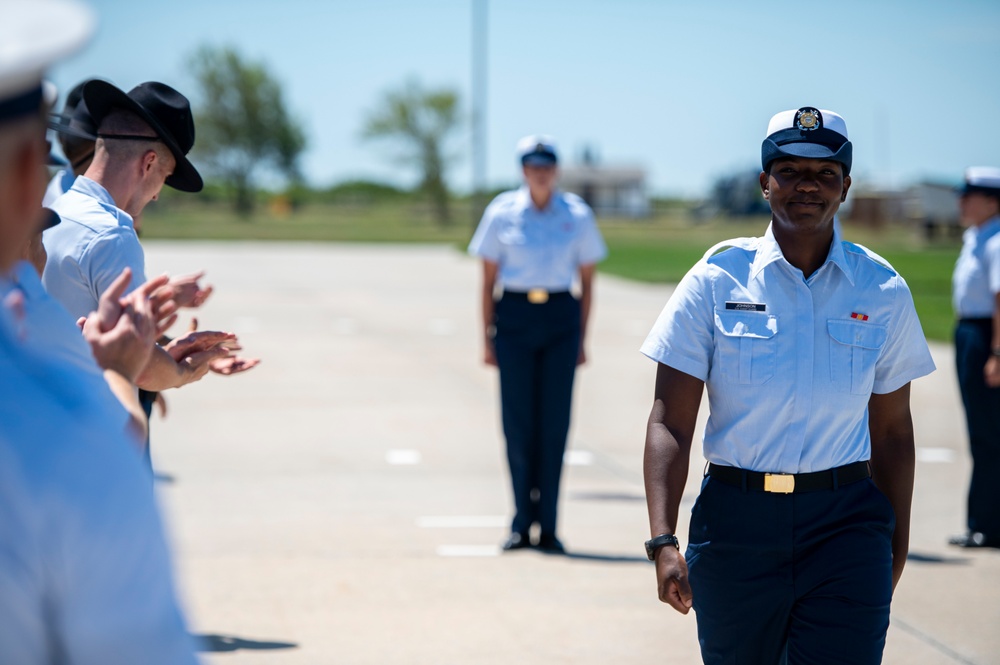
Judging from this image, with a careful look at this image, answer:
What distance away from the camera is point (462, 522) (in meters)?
7.18

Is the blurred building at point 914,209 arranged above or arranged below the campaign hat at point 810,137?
below

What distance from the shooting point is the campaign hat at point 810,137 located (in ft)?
10.5

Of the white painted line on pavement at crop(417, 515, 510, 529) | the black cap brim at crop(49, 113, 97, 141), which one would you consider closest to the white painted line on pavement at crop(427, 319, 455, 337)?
the white painted line on pavement at crop(417, 515, 510, 529)

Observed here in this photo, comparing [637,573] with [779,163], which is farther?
[637,573]

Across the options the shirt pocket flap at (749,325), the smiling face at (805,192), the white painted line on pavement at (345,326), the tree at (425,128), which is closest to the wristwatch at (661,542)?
the shirt pocket flap at (749,325)

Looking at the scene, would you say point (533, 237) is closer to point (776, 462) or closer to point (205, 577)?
point (205, 577)

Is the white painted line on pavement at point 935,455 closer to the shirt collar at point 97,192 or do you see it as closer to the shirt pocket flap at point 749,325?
the shirt pocket flap at point 749,325

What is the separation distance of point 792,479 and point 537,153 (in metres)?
4.14

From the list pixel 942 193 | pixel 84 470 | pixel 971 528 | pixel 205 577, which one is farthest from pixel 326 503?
pixel 942 193

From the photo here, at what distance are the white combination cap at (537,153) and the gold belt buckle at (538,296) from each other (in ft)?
2.56

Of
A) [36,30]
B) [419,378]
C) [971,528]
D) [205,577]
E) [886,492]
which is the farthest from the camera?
[419,378]

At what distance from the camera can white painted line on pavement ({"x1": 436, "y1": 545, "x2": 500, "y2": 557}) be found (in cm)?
652

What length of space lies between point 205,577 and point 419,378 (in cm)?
697

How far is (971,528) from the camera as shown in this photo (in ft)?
22.5
